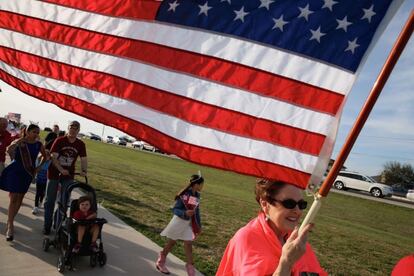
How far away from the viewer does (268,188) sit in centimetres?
271

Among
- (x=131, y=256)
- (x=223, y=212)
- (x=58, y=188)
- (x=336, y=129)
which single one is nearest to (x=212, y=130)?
(x=336, y=129)

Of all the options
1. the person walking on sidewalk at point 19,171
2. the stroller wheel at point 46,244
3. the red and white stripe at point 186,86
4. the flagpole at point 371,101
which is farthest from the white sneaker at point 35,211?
the flagpole at point 371,101

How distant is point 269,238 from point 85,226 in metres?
4.25

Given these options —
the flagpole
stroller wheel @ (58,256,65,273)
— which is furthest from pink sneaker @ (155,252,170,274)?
the flagpole

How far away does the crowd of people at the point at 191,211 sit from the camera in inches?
92.0

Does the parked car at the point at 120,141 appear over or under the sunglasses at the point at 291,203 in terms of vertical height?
over

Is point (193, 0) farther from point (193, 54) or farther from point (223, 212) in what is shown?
point (223, 212)

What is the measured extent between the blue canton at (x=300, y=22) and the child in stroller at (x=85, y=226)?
156 inches

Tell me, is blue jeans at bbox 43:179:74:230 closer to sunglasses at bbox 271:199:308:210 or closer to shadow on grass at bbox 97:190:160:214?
shadow on grass at bbox 97:190:160:214

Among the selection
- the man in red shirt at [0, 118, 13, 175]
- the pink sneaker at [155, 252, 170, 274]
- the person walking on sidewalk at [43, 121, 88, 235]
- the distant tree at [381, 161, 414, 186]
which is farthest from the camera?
the distant tree at [381, 161, 414, 186]

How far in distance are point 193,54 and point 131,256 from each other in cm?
467

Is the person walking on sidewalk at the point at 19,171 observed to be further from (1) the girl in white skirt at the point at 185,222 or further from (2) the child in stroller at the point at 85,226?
(1) the girl in white skirt at the point at 185,222

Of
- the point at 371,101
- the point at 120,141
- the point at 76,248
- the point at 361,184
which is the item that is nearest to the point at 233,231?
the point at 76,248

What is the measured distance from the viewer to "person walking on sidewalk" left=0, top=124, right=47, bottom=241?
6.86 metres
